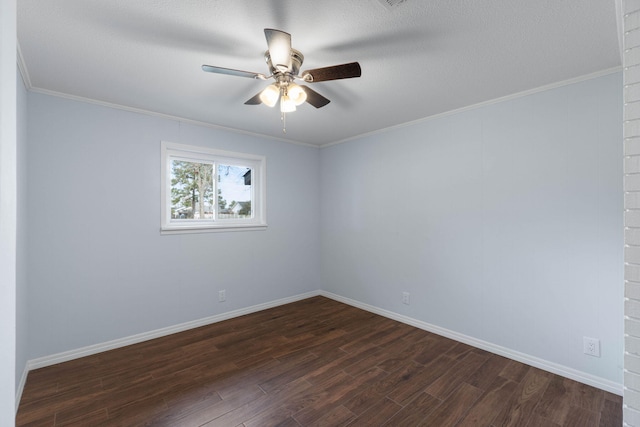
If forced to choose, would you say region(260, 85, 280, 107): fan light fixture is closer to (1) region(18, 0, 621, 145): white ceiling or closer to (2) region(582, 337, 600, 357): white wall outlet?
(1) region(18, 0, 621, 145): white ceiling

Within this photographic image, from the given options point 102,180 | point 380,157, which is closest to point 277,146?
point 380,157

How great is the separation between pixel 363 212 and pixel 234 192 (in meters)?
1.79

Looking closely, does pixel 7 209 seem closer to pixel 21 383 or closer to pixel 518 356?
pixel 21 383

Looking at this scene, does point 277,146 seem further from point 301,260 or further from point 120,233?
point 120,233

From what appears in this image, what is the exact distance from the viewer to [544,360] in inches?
95.0

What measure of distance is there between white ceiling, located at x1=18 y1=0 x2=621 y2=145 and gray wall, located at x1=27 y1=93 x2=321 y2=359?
0.37 metres

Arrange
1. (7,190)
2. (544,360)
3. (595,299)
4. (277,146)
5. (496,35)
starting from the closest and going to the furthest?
(7,190)
(496,35)
(595,299)
(544,360)
(277,146)

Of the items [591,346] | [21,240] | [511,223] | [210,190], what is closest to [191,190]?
[210,190]

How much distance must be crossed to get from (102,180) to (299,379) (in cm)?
262

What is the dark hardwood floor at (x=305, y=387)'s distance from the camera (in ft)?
6.09

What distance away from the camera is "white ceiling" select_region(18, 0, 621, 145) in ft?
4.94

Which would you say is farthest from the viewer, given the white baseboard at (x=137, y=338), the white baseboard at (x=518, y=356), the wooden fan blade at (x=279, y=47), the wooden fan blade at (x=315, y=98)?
the white baseboard at (x=137, y=338)

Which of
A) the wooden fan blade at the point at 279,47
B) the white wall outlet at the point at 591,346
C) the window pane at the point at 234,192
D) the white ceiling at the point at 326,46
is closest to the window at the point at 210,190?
the window pane at the point at 234,192

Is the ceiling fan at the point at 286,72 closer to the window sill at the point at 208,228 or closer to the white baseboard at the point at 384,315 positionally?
the window sill at the point at 208,228
